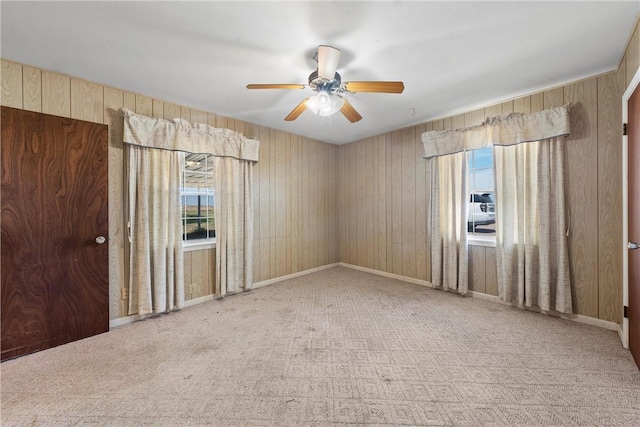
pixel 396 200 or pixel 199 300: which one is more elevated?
pixel 396 200

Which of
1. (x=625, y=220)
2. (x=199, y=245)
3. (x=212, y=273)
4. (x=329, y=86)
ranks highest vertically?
(x=329, y=86)

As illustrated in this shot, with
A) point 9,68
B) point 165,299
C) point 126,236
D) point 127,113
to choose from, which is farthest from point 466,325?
point 9,68

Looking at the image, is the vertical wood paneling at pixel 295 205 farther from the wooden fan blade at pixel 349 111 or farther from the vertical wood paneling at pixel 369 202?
the wooden fan blade at pixel 349 111

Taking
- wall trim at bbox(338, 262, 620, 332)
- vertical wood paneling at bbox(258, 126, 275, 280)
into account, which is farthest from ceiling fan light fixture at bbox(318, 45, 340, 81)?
wall trim at bbox(338, 262, 620, 332)

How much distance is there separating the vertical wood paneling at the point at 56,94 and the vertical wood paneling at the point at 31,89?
1.0 inches

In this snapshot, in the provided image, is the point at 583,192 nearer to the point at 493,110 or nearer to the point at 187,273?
the point at 493,110

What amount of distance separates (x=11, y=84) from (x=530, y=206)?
5.18 metres

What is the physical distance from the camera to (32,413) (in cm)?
152

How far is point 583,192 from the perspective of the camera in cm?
258

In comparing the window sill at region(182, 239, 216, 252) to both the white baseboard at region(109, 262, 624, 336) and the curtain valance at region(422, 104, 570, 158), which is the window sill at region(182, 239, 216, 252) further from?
the curtain valance at region(422, 104, 570, 158)

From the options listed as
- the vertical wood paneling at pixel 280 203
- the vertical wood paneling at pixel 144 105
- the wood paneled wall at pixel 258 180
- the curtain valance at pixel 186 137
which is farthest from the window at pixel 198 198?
the vertical wood paneling at pixel 280 203

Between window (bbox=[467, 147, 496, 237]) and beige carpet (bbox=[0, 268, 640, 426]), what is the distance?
3.65 ft

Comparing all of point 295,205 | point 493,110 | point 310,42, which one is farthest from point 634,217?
point 295,205

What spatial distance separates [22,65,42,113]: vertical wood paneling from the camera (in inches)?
88.4
